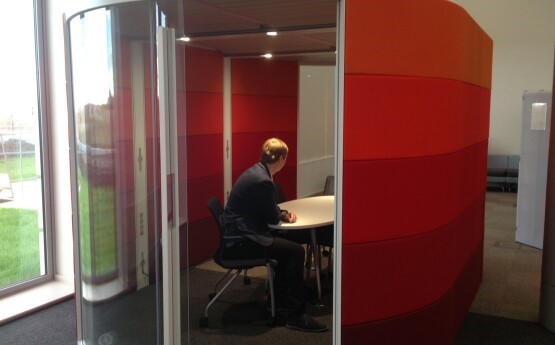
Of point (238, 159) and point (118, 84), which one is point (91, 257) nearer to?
point (118, 84)

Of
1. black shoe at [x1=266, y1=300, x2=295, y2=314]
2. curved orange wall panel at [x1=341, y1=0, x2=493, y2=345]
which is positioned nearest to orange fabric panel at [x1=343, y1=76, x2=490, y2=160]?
curved orange wall panel at [x1=341, y1=0, x2=493, y2=345]

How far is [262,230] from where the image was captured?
13.0 feet

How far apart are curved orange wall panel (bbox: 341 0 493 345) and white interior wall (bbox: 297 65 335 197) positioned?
5.57 meters

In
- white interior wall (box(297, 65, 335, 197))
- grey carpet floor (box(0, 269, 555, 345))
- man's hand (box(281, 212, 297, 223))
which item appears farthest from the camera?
white interior wall (box(297, 65, 335, 197))

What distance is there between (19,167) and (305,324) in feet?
9.75

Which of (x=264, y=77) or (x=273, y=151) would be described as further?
(x=264, y=77)

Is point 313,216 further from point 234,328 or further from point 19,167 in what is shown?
point 19,167

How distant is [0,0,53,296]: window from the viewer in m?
4.46

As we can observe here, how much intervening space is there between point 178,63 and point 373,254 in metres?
1.48

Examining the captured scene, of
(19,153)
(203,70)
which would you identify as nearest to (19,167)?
(19,153)

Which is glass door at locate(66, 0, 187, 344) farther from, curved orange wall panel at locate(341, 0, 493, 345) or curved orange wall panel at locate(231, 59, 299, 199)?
curved orange wall panel at locate(231, 59, 299, 199)

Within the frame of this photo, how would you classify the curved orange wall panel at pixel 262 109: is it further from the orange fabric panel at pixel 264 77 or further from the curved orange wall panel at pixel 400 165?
the curved orange wall panel at pixel 400 165

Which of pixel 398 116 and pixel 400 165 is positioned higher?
pixel 398 116

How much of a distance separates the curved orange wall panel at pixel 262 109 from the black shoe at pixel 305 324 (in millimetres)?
2317
